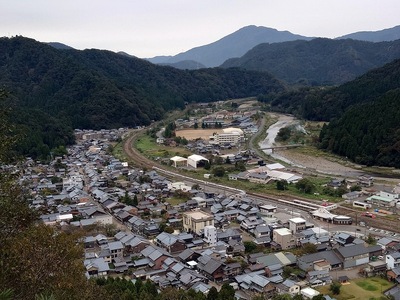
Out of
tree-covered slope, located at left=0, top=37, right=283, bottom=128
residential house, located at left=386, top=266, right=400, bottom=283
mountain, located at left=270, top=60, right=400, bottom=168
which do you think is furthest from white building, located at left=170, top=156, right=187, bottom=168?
residential house, located at left=386, top=266, right=400, bottom=283

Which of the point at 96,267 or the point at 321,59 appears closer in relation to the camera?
the point at 96,267

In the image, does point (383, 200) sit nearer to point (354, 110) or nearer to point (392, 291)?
point (392, 291)

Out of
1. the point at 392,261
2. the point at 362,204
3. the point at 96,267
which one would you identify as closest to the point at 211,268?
the point at 96,267

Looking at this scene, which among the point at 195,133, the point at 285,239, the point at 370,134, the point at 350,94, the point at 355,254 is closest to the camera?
the point at 355,254

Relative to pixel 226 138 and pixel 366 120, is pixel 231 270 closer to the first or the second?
pixel 366 120

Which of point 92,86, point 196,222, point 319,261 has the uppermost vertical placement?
point 92,86

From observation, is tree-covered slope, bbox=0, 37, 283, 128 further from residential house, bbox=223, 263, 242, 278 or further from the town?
residential house, bbox=223, 263, 242, 278

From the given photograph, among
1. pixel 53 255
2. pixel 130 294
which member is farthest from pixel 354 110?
pixel 53 255
